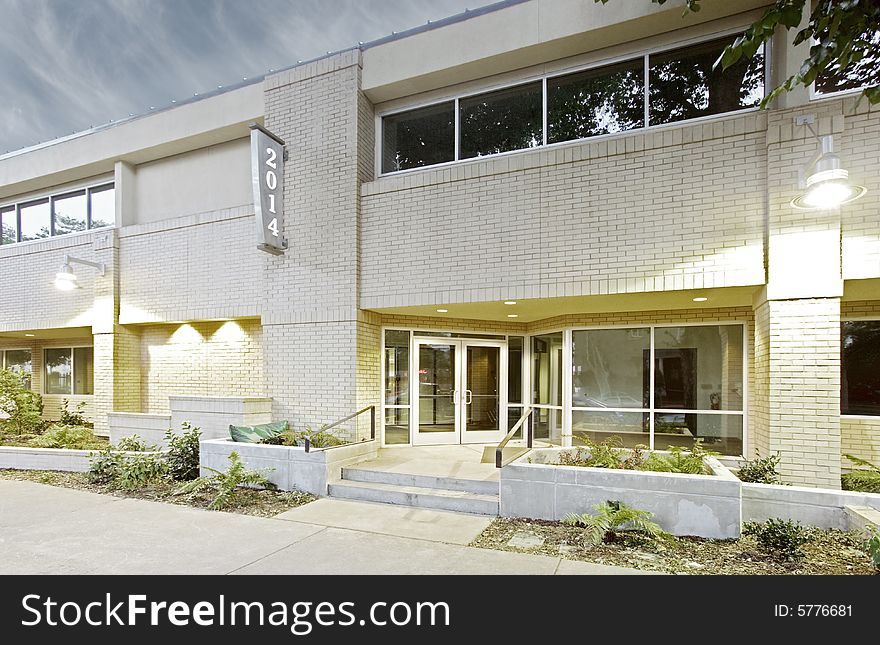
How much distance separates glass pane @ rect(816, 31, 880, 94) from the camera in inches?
263

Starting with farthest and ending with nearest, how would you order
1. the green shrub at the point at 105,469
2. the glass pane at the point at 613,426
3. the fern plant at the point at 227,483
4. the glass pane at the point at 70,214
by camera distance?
the glass pane at the point at 70,214 < the glass pane at the point at 613,426 < the green shrub at the point at 105,469 < the fern plant at the point at 227,483

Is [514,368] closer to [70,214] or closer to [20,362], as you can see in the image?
[70,214]

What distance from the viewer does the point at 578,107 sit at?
8.43m

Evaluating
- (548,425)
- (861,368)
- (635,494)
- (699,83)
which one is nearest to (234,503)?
(635,494)

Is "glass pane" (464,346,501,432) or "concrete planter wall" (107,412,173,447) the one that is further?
"glass pane" (464,346,501,432)

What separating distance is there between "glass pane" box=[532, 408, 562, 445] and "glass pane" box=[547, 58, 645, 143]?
17.9ft

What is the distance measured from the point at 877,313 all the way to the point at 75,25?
78.8 ft

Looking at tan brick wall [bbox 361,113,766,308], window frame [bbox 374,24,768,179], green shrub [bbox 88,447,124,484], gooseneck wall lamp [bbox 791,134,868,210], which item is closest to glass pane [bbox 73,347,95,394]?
green shrub [bbox 88,447,124,484]

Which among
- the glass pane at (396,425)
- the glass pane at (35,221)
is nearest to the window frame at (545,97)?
the glass pane at (396,425)

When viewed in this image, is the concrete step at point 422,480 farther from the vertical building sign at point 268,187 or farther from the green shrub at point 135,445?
the vertical building sign at point 268,187

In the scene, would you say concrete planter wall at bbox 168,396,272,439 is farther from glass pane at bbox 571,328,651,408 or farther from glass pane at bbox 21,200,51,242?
glass pane at bbox 21,200,51,242

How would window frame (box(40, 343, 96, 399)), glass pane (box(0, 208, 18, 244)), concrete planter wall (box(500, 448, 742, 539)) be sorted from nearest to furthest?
concrete planter wall (box(500, 448, 742, 539)) < glass pane (box(0, 208, 18, 244)) < window frame (box(40, 343, 96, 399))

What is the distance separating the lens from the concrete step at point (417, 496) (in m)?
6.86

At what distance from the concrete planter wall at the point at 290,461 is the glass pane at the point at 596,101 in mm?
6412
